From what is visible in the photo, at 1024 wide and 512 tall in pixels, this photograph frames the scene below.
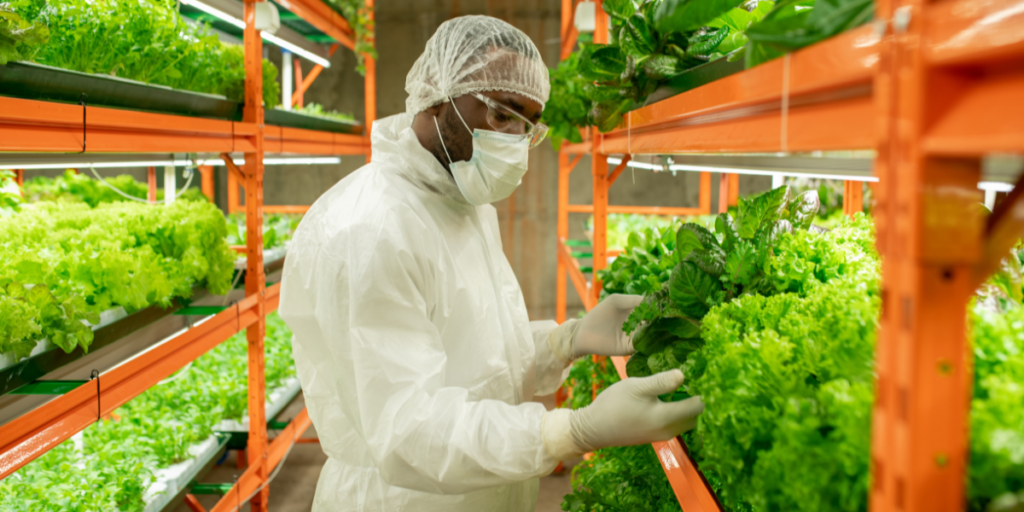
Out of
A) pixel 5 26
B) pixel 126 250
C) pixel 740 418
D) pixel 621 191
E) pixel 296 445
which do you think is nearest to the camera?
pixel 740 418

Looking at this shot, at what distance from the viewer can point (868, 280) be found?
1.14 meters

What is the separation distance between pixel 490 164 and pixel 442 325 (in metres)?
0.48

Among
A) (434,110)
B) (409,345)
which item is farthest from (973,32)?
(434,110)

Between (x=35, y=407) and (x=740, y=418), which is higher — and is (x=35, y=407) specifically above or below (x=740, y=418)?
below

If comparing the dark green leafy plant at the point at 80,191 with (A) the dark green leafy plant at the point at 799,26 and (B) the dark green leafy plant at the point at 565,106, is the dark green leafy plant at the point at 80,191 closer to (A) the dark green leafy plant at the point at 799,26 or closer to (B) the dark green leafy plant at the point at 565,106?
(B) the dark green leafy plant at the point at 565,106

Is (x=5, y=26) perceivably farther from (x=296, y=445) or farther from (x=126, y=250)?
(x=296, y=445)

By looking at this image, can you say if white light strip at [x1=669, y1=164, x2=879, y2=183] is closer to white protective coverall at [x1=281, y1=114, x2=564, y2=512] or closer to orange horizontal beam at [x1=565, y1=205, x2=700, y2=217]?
white protective coverall at [x1=281, y1=114, x2=564, y2=512]

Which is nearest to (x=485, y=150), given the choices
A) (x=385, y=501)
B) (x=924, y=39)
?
(x=385, y=501)

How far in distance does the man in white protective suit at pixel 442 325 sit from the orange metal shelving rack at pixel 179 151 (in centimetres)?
73

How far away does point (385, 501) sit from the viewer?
1.77 meters

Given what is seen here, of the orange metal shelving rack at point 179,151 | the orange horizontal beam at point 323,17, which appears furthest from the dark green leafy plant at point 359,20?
the orange metal shelving rack at point 179,151

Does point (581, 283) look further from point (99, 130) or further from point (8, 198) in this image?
point (8, 198)

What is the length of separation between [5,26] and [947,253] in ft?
6.68

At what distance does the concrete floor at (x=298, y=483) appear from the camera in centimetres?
402
